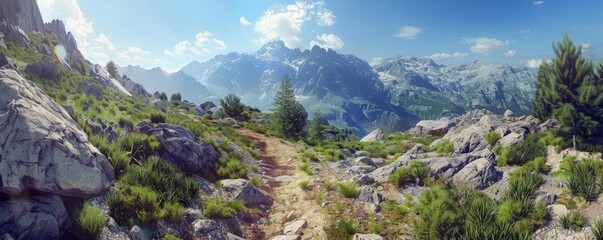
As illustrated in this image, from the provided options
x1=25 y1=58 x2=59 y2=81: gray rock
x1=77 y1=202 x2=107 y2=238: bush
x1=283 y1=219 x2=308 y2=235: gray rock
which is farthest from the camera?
x1=25 y1=58 x2=59 y2=81: gray rock

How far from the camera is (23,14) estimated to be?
213 feet

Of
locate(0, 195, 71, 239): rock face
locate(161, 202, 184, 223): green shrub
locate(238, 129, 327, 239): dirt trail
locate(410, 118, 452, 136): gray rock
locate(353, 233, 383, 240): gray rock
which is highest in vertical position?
locate(0, 195, 71, 239): rock face

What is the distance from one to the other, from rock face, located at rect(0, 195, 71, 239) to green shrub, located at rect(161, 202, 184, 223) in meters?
2.69

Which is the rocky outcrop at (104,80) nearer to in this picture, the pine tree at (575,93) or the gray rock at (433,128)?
the gray rock at (433,128)

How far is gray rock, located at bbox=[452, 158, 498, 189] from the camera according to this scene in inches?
615

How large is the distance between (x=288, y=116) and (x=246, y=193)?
28.5 metres

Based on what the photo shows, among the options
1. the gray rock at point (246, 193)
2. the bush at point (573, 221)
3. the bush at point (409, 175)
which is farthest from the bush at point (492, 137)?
the gray rock at point (246, 193)

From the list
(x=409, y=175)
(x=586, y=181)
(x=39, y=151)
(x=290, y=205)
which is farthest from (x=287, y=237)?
(x=586, y=181)

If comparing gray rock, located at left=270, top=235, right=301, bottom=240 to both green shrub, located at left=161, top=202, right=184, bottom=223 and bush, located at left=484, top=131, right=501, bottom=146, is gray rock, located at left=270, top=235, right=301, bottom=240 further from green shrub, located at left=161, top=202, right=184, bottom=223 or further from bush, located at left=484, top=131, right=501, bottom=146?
bush, located at left=484, top=131, right=501, bottom=146

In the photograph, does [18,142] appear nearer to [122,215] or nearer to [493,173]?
[122,215]

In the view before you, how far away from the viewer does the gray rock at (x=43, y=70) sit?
26.8 m

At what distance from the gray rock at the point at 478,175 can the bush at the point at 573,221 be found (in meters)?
4.88

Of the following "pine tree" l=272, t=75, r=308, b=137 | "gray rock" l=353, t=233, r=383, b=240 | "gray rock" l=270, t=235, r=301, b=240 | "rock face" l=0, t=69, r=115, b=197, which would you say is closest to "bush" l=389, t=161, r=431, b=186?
"gray rock" l=353, t=233, r=383, b=240

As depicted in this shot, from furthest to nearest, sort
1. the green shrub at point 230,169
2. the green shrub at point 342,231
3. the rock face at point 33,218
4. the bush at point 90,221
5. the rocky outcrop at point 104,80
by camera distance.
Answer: the rocky outcrop at point 104,80
the green shrub at point 230,169
the green shrub at point 342,231
the bush at point 90,221
the rock face at point 33,218
